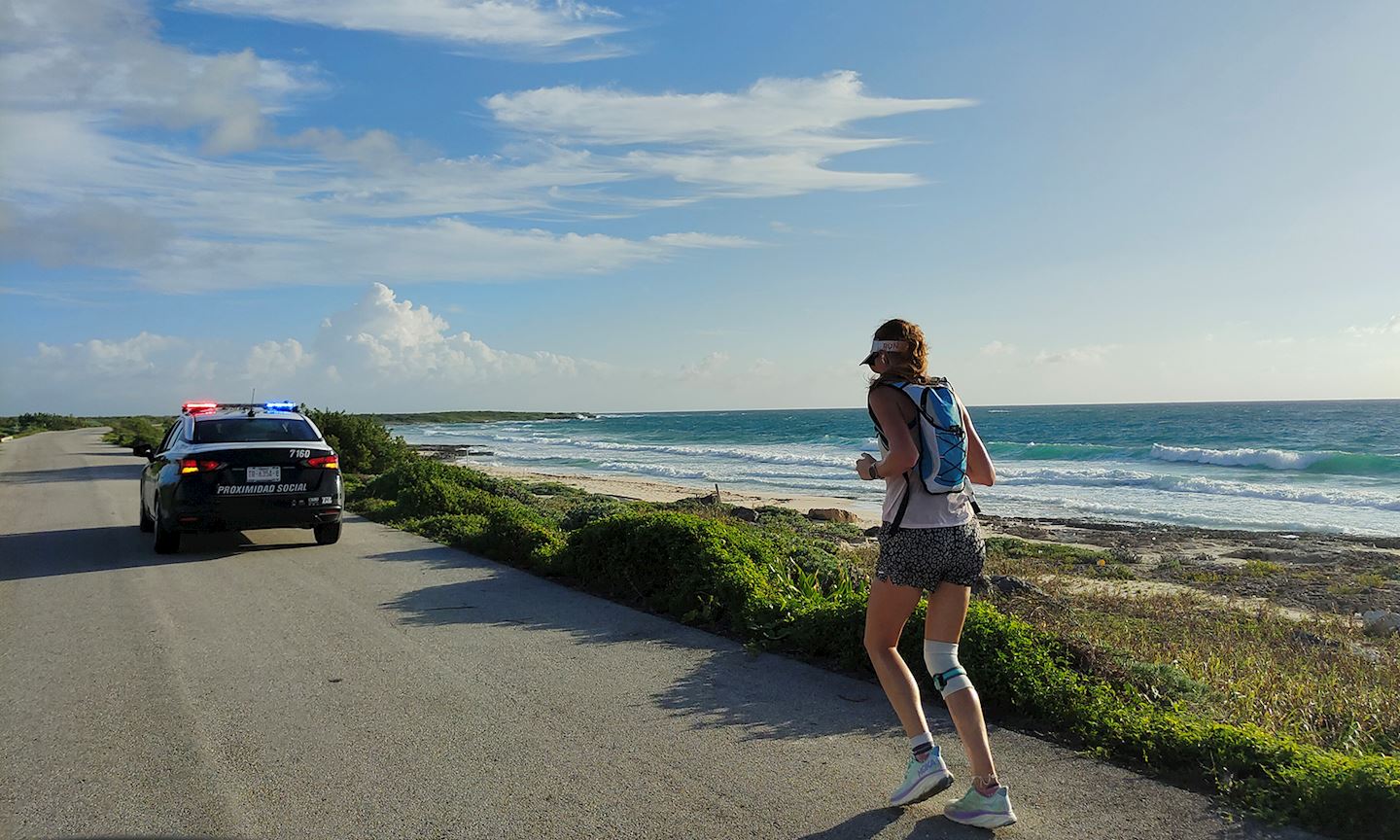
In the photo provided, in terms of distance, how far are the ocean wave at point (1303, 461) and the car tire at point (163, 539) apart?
41.6 m

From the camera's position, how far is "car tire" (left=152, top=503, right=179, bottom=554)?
1038 cm

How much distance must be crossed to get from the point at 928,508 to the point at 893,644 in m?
0.61

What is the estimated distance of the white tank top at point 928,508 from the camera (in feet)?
12.0

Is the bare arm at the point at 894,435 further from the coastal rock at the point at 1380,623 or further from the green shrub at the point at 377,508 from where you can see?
the green shrub at the point at 377,508

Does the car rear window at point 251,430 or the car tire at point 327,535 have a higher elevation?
the car rear window at point 251,430

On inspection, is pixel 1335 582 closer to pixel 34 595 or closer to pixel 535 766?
pixel 535 766

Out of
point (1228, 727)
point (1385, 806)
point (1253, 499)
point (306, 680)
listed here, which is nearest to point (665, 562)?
point (306, 680)

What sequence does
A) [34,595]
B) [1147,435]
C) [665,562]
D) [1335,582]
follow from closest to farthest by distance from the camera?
[665,562]
[34,595]
[1335,582]
[1147,435]

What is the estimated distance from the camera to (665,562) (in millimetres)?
7801

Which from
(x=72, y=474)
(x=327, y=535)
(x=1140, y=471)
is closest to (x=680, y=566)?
(x=327, y=535)

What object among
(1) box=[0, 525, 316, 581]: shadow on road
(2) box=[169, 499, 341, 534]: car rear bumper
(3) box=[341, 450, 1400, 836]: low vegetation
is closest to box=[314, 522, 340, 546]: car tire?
(1) box=[0, 525, 316, 581]: shadow on road

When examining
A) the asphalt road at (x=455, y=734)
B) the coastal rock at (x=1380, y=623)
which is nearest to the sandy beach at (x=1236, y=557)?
the coastal rock at (x=1380, y=623)

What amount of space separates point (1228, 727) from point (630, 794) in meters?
2.55

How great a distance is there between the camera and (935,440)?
3654 millimetres
